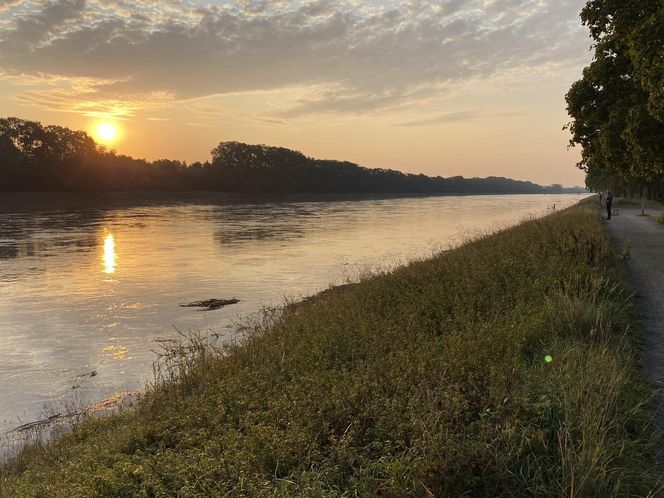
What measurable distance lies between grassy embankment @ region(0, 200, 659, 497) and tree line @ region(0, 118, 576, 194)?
Result: 96.1m

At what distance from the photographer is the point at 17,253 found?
89.0ft

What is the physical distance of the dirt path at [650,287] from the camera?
693 cm

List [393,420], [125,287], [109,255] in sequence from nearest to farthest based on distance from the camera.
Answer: [393,420]
[125,287]
[109,255]

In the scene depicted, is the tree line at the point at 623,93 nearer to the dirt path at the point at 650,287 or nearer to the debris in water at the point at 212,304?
the dirt path at the point at 650,287

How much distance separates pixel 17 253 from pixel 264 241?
47.2 ft

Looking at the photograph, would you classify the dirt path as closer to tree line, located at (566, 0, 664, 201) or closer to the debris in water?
tree line, located at (566, 0, 664, 201)

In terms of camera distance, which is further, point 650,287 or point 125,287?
point 125,287

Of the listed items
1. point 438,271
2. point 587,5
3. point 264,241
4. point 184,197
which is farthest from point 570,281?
point 184,197

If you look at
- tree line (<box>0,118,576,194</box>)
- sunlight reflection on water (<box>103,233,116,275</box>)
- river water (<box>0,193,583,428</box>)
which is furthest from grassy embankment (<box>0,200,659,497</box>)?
tree line (<box>0,118,576,194</box>)

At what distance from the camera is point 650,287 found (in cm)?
1221

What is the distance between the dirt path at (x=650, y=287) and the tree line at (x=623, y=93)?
3064mm

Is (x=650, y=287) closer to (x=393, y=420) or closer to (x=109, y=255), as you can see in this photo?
(x=393, y=420)

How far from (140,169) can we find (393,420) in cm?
12479

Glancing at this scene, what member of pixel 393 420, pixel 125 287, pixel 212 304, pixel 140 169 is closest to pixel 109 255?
pixel 125 287
